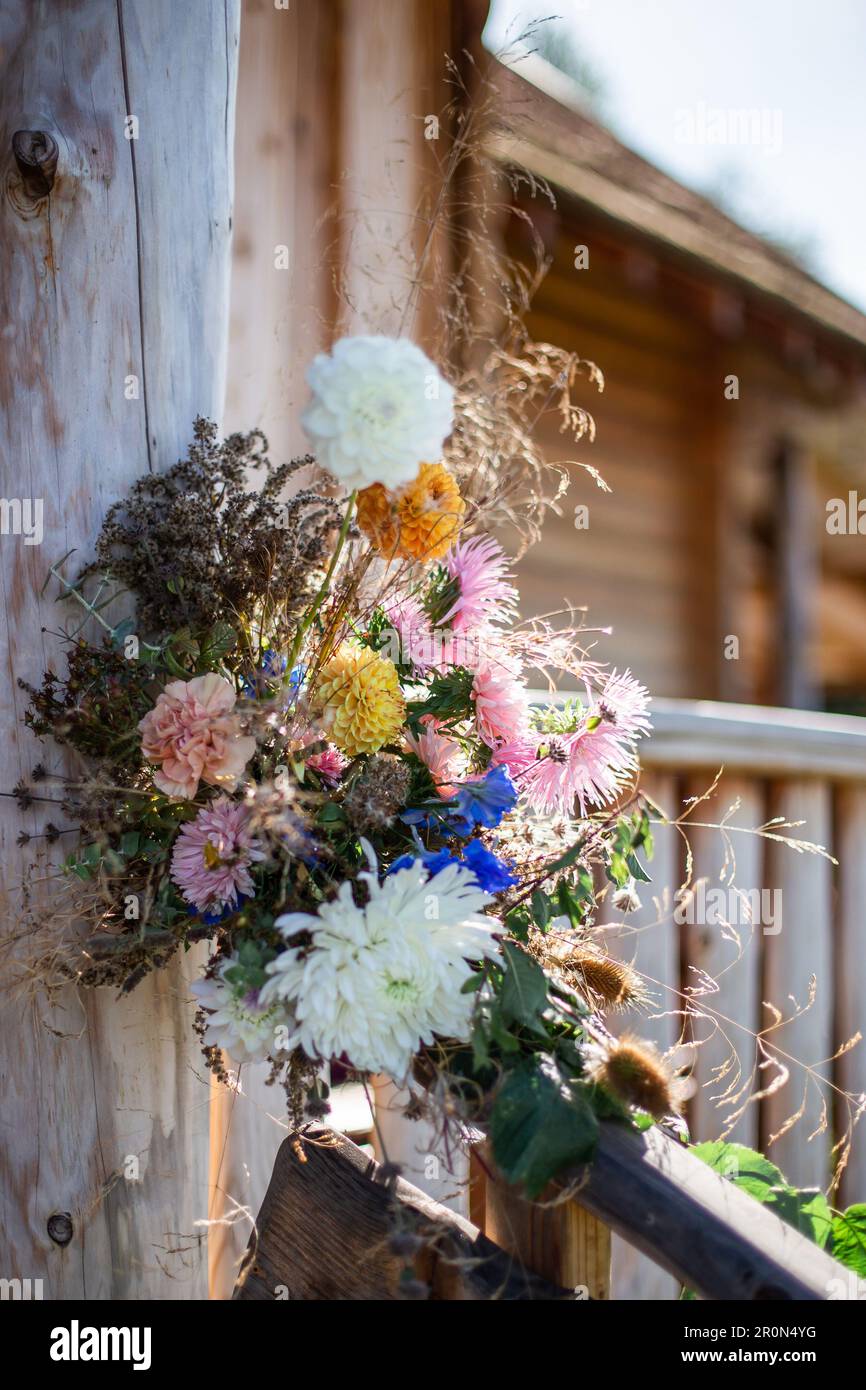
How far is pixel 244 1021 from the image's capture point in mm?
944

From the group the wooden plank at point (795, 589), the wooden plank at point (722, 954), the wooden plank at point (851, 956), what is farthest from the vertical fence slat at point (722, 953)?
the wooden plank at point (795, 589)

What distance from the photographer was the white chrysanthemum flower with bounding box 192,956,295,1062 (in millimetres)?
937

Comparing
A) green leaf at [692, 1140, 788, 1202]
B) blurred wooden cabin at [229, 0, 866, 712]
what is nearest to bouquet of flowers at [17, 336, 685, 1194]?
green leaf at [692, 1140, 788, 1202]

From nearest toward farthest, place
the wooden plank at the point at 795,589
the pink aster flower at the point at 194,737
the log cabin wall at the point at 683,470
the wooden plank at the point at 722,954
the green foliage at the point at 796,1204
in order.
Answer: the pink aster flower at the point at 194,737 < the green foliage at the point at 796,1204 < the wooden plank at the point at 722,954 < the log cabin wall at the point at 683,470 < the wooden plank at the point at 795,589

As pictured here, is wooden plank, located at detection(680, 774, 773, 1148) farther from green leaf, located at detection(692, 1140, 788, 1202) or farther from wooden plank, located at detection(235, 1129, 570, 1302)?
wooden plank, located at detection(235, 1129, 570, 1302)

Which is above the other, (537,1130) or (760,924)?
(760,924)

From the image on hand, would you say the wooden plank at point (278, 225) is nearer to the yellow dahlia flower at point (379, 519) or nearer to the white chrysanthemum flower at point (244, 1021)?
the yellow dahlia flower at point (379, 519)

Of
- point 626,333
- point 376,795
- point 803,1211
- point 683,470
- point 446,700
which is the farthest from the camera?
point 683,470

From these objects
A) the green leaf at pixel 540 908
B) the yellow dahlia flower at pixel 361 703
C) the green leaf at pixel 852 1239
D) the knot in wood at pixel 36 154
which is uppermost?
the knot in wood at pixel 36 154

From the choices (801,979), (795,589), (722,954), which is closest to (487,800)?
(722,954)

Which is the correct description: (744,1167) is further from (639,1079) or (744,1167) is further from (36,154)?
(36,154)

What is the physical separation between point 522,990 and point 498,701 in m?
0.32

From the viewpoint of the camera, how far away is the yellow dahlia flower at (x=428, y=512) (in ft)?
3.34

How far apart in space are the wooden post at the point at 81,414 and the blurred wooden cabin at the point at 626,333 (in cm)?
34
